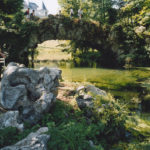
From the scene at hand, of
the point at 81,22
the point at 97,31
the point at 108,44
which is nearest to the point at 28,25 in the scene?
the point at 81,22

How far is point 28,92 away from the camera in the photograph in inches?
263

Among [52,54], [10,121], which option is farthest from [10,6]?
[52,54]

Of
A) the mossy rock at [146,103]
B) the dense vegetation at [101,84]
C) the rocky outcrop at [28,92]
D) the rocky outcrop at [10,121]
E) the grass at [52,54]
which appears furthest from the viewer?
the grass at [52,54]

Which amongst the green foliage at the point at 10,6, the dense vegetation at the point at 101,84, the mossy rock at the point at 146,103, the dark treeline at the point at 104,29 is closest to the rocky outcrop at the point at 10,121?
the dense vegetation at the point at 101,84

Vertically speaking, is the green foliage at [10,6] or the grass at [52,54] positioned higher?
the green foliage at [10,6]

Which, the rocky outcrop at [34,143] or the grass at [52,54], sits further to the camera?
the grass at [52,54]

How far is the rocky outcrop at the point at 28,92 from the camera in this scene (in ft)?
19.0

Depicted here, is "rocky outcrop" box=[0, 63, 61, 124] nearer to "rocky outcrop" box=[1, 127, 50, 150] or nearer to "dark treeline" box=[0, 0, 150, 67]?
"rocky outcrop" box=[1, 127, 50, 150]

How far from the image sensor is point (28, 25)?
20156mm

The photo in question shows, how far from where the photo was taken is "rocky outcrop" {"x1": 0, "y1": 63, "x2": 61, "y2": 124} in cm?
578

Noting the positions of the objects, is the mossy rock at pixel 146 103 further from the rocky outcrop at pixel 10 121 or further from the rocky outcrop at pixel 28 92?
the rocky outcrop at pixel 10 121

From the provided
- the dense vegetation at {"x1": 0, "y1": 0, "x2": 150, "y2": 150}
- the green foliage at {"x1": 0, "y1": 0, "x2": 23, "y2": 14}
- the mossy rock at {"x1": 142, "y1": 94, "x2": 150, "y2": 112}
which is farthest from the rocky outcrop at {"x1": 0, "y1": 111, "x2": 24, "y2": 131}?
the green foliage at {"x1": 0, "y1": 0, "x2": 23, "y2": 14}

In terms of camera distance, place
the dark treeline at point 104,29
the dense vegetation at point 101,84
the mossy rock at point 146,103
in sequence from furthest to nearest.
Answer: the dark treeline at point 104,29
the mossy rock at point 146,103
the dense vegetation at point 101,84

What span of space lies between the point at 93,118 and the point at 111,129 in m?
0.77
